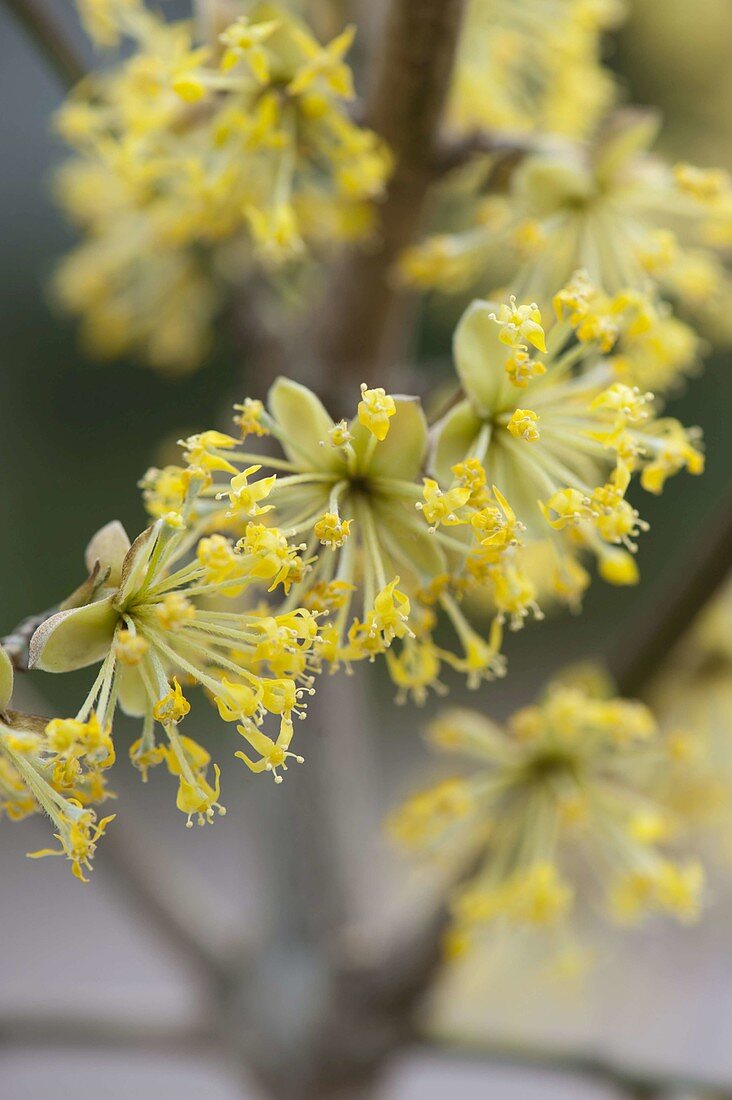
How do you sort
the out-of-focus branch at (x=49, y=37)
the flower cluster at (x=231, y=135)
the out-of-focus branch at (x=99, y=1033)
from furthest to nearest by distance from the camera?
the out-of-focus branch at (x=99, y=1033) < the out-of-focus branch at (x=49, y=37) < the flower cluster at (x=231, y=135)

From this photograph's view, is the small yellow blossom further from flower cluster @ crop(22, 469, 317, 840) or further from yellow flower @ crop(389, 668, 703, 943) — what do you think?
yellow flower @ crop(389, 668, 703, 943)

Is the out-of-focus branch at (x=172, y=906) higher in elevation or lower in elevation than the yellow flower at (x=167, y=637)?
lower

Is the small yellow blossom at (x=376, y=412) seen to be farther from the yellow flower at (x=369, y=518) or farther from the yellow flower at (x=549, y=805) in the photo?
the yellow flower at (x=549, y=805)

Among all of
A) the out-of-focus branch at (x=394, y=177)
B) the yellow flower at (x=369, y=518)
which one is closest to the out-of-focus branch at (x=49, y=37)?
the out-of-focus branch at (x=394, y=177)

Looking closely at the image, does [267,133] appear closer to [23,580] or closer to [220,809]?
[220,809]

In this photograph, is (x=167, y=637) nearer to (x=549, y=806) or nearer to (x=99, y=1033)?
(x=549, y=806)

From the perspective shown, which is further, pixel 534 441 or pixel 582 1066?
pixel 582 1066

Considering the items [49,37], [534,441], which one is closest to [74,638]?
[534,441]

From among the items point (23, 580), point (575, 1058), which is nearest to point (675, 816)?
point (575, 1058)
